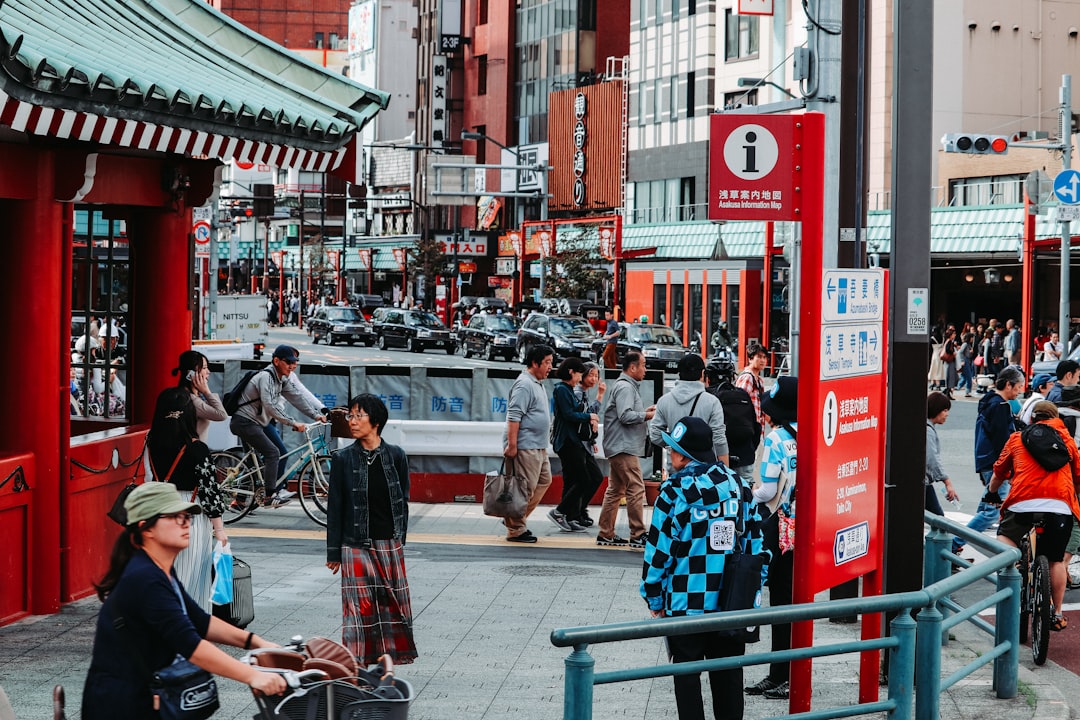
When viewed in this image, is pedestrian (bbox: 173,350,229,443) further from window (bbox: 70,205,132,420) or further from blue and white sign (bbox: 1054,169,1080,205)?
blue and white sign (bbox: 1054,169,1080,205)

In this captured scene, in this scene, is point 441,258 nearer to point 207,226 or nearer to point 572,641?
point 207,226

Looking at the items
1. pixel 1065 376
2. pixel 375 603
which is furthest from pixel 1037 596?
pixel 1065 376

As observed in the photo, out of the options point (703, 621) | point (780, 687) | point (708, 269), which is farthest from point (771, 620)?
point (708, 269)

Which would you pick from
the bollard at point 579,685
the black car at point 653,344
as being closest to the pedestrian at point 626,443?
the bollard at point 579,685

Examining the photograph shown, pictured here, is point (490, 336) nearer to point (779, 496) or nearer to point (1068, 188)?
point (1068, 188)

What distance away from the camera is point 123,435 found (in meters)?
10.8

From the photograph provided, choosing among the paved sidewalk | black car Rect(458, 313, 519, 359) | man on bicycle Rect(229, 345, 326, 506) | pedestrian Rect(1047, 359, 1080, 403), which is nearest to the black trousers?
the paved sidewalk

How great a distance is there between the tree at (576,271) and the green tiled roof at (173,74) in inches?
2023

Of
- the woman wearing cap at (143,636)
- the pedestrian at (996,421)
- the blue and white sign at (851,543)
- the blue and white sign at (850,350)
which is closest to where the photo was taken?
the woman wearing cap at (143,636)

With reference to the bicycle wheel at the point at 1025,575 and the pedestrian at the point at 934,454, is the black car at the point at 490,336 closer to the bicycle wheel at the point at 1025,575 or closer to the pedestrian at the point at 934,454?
the pedestrian at the point at 934,454

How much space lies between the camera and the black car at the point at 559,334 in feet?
153

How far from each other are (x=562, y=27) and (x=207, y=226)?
46.4 meters

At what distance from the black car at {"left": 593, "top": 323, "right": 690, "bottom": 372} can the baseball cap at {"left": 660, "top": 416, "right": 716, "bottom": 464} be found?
36478 millimetres

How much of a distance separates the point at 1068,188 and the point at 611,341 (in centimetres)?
1648
